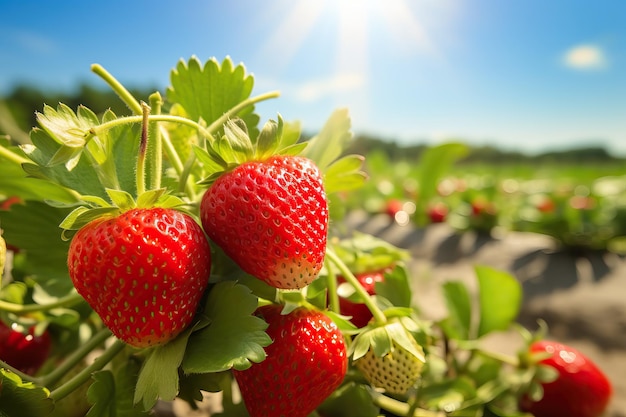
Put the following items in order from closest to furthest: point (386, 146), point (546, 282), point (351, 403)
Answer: point (351, 403) < point (546, 282) < point (386, 146)

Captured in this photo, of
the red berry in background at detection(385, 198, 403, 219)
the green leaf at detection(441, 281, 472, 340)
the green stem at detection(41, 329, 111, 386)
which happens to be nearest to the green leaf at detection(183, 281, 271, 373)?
the green stem at detection(41, 329, 111, 386)

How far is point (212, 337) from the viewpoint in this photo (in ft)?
1.14

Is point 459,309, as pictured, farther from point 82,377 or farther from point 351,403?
point 82,377

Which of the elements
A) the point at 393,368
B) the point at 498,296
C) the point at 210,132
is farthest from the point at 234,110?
the point at 498,296

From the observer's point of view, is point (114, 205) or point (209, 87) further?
point (209, 87)

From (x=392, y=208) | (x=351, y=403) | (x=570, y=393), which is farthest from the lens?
(x=392, y=208)

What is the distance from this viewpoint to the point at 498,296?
695 mm

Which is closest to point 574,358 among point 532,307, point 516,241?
point 532,307

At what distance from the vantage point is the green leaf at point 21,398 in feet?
1.11

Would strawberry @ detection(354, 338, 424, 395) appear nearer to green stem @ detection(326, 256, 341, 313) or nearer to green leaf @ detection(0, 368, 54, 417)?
green stem @ detection(326, 256, 341, 313)

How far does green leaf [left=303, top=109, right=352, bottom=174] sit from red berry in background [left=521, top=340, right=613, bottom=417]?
0.43m

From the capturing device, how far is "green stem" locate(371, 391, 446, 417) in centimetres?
50

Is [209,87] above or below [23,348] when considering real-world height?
above

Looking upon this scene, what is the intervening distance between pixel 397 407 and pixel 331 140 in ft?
0.92
